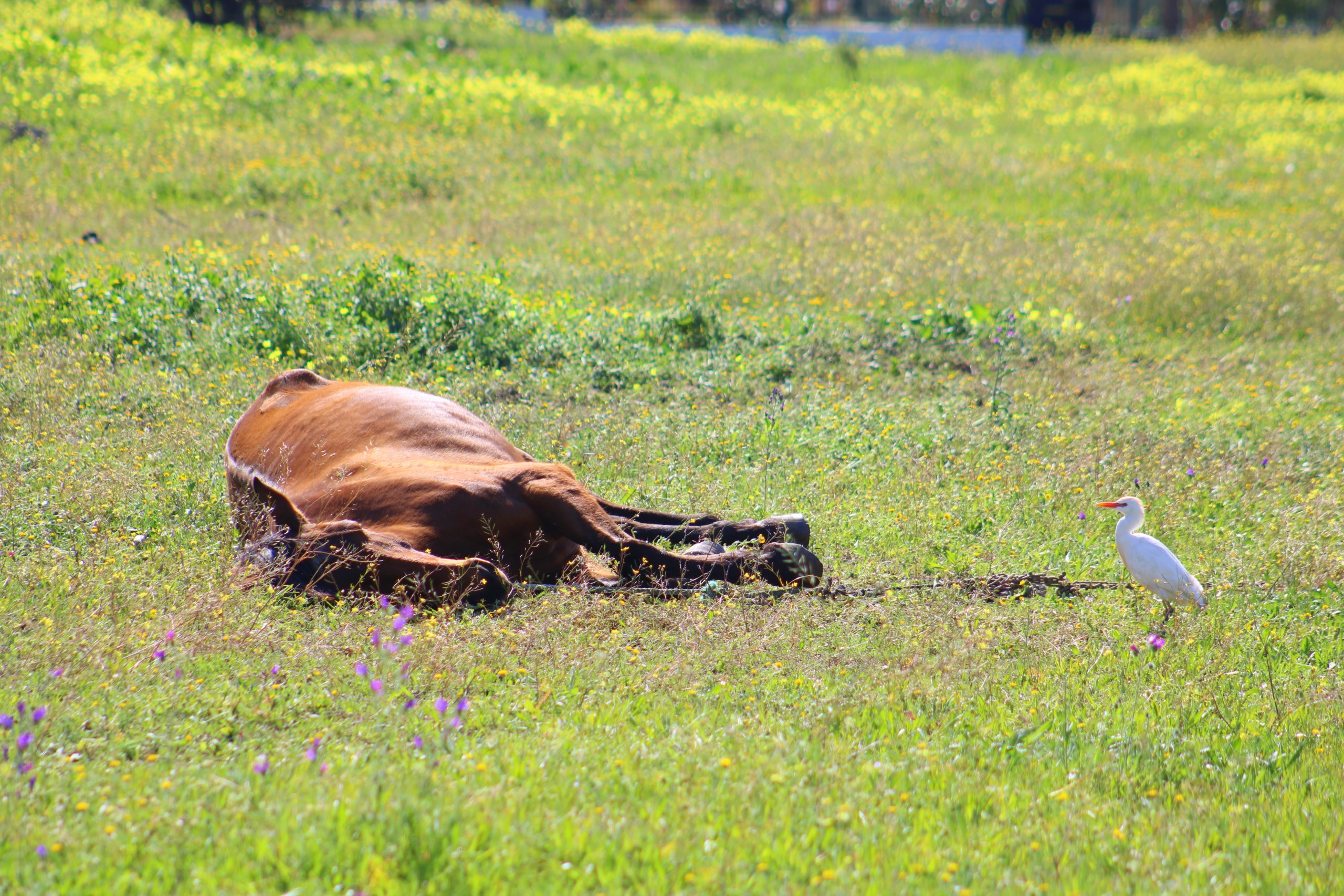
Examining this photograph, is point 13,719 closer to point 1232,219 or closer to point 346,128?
point 346,128

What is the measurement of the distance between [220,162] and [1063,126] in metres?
14.5

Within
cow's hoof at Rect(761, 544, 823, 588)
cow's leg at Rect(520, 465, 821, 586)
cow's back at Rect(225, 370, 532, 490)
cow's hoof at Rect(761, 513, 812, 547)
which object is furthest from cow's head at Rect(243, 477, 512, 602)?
cow's hoof at Rect(761, 513, 812, 547)

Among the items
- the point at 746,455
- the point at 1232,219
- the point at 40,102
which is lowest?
the point at 746,455

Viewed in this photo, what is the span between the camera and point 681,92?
20.8m

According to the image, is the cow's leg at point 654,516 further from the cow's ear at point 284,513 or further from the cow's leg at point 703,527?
the cow's ear at point 284,513

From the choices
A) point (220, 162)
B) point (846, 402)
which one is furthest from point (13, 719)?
point (220, 162)

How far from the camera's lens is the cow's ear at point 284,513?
412 cm

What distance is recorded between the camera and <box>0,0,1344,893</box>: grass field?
2.66m

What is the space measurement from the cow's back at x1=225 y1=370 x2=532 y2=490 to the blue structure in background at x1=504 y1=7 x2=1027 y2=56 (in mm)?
24255

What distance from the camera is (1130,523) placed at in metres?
4.68

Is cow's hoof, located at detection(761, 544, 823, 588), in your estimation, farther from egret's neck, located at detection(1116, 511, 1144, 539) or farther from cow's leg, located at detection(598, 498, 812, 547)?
egret's neck, located at detection(1116, 511, 1144, 539)

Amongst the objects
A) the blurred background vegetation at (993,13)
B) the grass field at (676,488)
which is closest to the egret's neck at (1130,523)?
the grass field at (676,488)

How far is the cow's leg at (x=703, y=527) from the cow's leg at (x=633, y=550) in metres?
0.24

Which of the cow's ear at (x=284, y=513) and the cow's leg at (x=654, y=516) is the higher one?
the cow's ear at (x=284, y=513)
